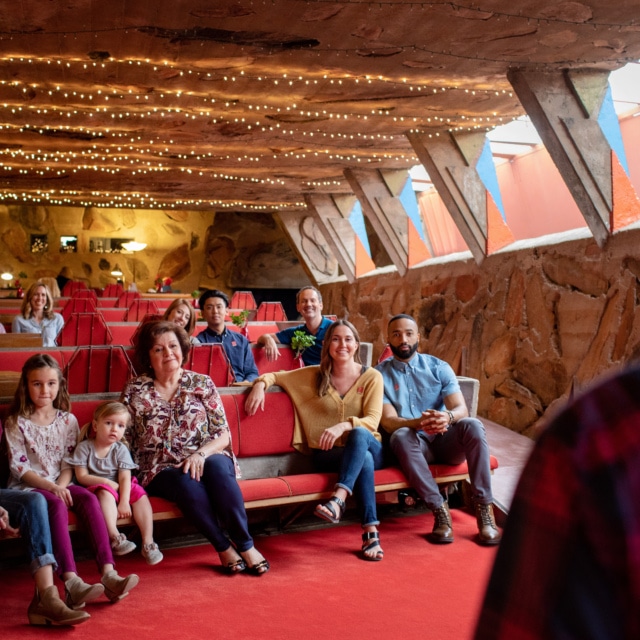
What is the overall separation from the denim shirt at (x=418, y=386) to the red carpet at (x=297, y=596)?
0.72 m

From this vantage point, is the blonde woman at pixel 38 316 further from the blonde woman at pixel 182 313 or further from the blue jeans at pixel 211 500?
the blue jeans at pixel 211 500

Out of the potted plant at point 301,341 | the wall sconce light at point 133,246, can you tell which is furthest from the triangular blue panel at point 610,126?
the wall sconce light at point 133,246

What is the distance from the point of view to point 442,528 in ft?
11.4

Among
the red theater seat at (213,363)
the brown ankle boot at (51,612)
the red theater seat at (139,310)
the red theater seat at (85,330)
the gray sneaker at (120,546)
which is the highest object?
the red theater seat at (139,310)

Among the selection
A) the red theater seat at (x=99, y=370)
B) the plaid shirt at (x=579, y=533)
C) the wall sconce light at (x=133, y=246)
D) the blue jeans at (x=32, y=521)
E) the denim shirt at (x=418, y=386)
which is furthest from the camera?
the wall sconce light at (x=133, y=246)

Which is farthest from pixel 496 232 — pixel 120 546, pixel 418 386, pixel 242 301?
pixel 242 301

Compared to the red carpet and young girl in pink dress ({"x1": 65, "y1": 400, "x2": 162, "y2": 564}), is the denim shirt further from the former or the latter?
young girl in pink dress ({"x1": 65, "y1": 400, "x2": 162, "y2": 564})

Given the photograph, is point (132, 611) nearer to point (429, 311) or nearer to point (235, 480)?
point (235, 480)

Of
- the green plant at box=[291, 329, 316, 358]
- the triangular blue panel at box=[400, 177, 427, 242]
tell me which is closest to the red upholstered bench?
the green plant at box=[291, 329, 316, 358]

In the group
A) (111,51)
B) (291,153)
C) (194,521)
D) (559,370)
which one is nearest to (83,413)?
(194,521)

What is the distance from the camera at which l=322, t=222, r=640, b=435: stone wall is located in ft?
18.4

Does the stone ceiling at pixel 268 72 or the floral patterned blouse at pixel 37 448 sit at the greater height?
the stone ceiling at pixel 268 72

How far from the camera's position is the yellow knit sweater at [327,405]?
3.75 m

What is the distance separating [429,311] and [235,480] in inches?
243
